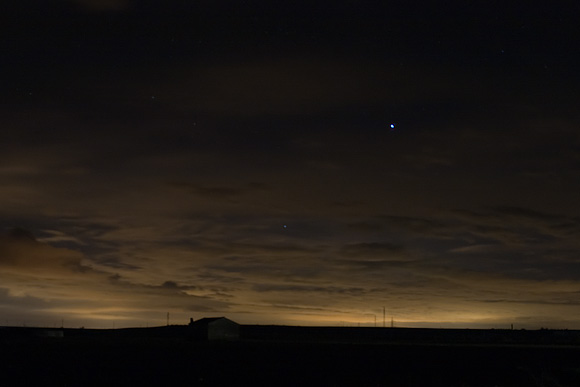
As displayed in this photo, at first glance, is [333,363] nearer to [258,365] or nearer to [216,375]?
[258,365]

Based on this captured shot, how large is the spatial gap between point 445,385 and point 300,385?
7587 millimetres

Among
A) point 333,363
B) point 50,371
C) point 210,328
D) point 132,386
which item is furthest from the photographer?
point 210,328

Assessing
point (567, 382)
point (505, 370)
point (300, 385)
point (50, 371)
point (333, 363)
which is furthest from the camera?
point (333, 363)

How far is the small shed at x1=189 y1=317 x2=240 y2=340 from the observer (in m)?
126

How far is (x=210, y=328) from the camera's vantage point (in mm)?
126312

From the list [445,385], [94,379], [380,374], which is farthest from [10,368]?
[445,385]

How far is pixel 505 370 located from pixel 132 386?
27977 mm

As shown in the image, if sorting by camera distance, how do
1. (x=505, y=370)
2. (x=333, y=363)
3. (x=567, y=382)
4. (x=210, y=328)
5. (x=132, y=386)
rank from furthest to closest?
1. (x=210, y=328)
2. (x=333, y=363)
3. (x=505, y=370)
4. (x=567, y=382)
5. (x=132, y=386)

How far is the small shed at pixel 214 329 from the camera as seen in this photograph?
413 feet

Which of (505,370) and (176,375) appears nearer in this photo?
(176,375)

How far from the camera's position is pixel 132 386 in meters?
33.0

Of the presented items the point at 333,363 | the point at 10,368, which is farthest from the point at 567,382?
the point at 10,368

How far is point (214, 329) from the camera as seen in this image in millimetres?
126938

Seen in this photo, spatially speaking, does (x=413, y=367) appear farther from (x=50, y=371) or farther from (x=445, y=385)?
(x=50, y=371)
